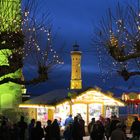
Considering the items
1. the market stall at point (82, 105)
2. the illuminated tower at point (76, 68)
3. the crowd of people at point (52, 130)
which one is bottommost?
the crowd of people at point (52, 130)

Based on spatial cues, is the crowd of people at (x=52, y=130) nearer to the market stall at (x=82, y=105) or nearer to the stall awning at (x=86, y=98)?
the market stall at (x=82, y=105)

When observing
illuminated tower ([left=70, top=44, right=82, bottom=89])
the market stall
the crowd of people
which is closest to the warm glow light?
the market stall

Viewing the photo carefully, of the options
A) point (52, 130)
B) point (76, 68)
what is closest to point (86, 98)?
point (52, 130)

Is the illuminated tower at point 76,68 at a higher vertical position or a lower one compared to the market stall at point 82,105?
higher

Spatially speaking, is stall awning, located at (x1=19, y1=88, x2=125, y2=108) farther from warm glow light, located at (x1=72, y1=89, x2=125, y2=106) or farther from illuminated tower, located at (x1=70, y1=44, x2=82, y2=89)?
illuminated tower, located at (x1=70, y1=44, x2=82, y2=89)

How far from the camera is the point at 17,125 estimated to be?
22.7m

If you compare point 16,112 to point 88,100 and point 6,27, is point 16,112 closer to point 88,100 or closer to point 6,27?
point 88,100

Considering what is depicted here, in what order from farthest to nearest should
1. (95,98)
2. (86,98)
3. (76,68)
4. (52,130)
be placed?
(76,68)
(95,98)
(86,98)
(52,130)

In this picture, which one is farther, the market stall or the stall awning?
the stall awning

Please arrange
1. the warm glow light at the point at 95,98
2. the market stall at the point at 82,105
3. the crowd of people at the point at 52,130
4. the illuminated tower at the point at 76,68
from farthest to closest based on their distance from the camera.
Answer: the illuminated tower at the point at 76,68
the warm glow light at the point at 95,98
the market stall at the point at 82,105
the crowd of people at the point at 52,130

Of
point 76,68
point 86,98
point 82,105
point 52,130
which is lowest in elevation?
point 52,130

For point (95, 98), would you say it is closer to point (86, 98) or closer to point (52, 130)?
point (86, 98)

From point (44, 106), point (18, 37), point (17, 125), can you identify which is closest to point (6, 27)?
point (18, 37)

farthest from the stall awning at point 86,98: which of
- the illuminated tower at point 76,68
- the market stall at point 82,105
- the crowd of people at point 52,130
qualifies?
the illuminated tower at point 76,68
